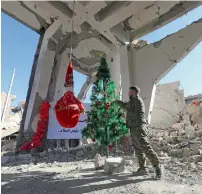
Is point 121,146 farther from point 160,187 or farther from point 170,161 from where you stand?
point 160,187

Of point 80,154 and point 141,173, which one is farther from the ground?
point 80,154

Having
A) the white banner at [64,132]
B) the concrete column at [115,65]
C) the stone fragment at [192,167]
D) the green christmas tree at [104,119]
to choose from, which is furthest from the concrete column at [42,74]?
the stone fragment at [192,167]

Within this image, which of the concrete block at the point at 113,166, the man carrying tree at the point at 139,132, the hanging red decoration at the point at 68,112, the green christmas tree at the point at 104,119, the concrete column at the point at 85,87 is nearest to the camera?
the man carrying tree at the point at 139,132

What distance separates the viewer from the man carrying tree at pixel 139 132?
142 inches

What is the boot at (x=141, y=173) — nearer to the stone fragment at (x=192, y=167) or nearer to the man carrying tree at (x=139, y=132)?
the man carrying tree at (x=139, y=132)

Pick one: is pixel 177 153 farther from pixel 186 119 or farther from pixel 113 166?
pixel 186 119

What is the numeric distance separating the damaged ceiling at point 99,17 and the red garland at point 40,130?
2.78 meters

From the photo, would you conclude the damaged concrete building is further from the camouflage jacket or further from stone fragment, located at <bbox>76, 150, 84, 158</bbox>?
the camouflage jacket

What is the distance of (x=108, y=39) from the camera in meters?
9.26

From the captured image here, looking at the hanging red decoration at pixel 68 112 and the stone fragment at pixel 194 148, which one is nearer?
the hanging red decoration at pixel 68 112

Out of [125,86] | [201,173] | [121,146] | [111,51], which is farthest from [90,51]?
[201,173]

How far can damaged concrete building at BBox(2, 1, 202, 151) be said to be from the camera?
7.85 meters

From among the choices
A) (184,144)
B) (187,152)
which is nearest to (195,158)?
(187,152)

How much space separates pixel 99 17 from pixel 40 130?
5.16 metres
